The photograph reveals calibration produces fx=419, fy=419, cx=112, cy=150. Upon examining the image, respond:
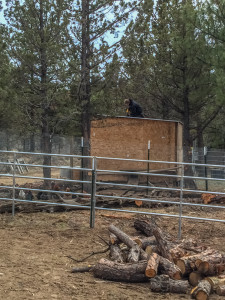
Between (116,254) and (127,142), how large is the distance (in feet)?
30.4

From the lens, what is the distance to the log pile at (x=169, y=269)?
450 cm

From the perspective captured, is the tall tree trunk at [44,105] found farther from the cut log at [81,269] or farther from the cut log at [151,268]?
the cut log at [151,268]

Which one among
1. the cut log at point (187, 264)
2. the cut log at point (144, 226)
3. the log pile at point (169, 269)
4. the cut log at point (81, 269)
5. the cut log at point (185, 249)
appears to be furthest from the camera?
the cut log at point (144, 226)

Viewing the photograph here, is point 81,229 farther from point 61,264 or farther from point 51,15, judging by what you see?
point 51,15

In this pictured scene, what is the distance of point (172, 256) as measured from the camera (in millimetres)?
5246

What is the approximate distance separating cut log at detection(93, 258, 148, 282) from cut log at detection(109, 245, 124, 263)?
413 mm

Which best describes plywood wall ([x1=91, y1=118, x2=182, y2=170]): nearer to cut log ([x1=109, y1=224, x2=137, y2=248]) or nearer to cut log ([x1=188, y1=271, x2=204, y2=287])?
cut log ([x1=109, y1=224, x2=137, y2=248])

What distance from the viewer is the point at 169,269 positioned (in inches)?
187

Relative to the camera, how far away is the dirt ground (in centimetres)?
436

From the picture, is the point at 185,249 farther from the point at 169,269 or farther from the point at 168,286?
the point at 168,286

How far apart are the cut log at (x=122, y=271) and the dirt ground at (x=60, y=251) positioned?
0.08m

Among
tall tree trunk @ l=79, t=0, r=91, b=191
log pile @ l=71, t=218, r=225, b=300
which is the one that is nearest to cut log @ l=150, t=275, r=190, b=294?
log pile @ l=71, t=218, r=225, b=300

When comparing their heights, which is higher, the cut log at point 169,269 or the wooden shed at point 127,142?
the wooden shed at point 127,142

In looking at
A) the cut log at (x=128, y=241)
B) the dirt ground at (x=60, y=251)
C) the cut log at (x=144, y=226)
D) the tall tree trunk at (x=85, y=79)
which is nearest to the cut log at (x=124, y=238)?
the cut log at (x=128, y=241)
